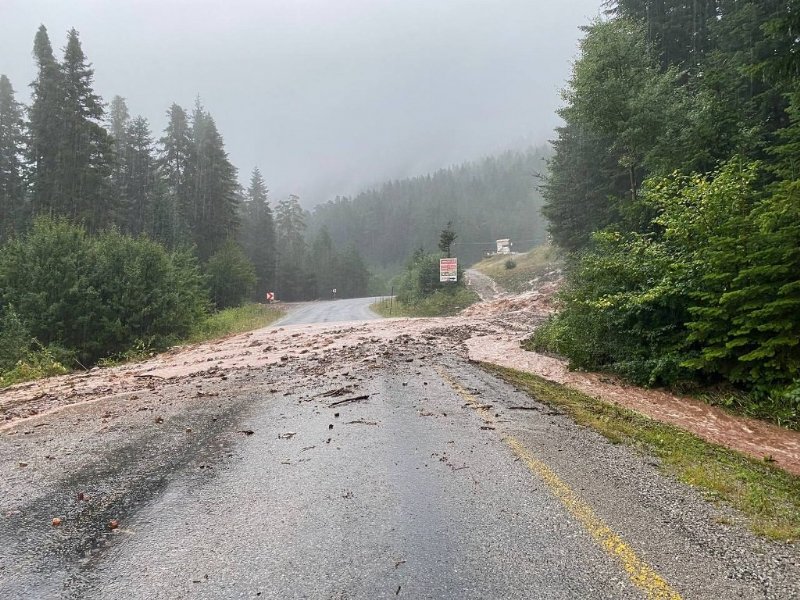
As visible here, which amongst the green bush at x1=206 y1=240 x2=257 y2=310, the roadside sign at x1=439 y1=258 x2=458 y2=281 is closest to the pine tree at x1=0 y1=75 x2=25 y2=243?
the green bush at x1=206 y1=240 x2=257 y2=310

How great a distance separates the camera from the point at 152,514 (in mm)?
3680

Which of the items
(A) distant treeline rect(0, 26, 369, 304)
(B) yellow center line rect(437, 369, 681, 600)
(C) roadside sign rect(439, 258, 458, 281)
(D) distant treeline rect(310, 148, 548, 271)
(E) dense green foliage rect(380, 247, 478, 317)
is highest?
(D) distant treeline rect(310, 148, 548, 271)

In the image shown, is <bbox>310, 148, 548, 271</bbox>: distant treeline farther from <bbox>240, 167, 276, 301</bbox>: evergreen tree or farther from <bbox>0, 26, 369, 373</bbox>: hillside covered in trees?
<bbox>0, 26, 369, 373</bbox>: hillside covered in trees

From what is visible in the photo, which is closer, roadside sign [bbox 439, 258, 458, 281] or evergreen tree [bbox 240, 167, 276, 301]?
roadside sign [bbox 439, 258, 458, 281]

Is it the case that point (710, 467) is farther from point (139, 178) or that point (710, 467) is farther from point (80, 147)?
point (139, 178)

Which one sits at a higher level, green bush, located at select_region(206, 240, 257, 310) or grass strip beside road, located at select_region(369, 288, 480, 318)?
green bush, located at select_region(206, 240, 257, 310)

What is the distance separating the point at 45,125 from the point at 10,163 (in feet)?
33.5

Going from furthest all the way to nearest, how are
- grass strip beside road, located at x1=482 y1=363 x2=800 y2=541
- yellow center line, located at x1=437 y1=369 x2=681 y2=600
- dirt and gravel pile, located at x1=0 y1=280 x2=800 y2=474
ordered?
dirt and gravel pile, located at x1=0 y1=280 x2=800 y2=474 → grass strip beside road, located at x1=482 y1=363 x2=800 y2=541 → yellow center line, located at x1=437 y1=369 x2=681 y2=600

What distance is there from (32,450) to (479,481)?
5.28 meters

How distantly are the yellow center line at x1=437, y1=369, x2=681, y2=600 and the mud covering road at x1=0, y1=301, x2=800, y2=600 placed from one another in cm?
1

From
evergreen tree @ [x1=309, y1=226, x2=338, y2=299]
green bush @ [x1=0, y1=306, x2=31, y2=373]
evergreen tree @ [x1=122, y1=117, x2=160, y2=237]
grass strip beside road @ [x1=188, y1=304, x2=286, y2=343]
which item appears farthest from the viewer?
evergreen tree @ [x1=309, y1=226, x2=338, y2=299]

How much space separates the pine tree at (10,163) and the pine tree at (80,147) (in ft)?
19.1

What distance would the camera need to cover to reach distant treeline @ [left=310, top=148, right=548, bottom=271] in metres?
139

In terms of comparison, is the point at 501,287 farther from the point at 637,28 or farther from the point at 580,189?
the point at 637,28
